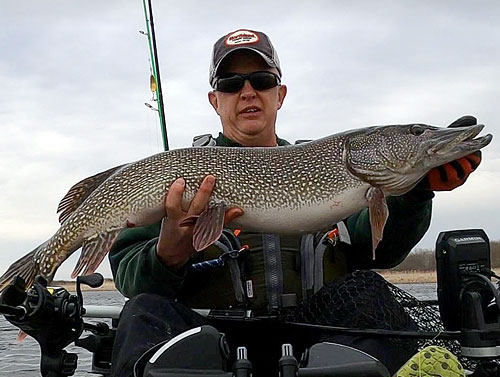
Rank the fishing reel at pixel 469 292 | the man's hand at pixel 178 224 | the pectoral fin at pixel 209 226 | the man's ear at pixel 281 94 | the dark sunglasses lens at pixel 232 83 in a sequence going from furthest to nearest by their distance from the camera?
the man's ear at pixel 281 94, the dark sunglasses lens at pixel 232 83, the man's hand at pixel 178 224, the pectoral fin at pixel 209 226, the fishing reel at pixel 469 292

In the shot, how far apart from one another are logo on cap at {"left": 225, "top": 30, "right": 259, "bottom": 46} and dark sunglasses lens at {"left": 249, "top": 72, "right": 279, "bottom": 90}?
211 millimetres

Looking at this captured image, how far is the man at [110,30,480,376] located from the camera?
256 cm

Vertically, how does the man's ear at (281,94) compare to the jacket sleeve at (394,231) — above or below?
above

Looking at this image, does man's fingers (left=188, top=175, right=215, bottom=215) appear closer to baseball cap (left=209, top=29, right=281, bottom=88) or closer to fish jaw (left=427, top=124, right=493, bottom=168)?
baseball cap (left=209, top=29, right=281, bottom=88)

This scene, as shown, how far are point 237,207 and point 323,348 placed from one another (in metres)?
1.18

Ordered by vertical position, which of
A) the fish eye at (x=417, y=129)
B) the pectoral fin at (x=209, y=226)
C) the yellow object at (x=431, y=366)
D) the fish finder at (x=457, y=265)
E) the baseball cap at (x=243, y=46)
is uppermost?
the baseball cap at (x=243, y=46)

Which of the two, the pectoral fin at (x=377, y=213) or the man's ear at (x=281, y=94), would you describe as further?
the man's ear at (x=281, y=94)

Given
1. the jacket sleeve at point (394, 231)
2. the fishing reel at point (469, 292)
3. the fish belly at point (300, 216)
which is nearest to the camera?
the fishing reel at point (469, 292)

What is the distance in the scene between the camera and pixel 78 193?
313 centimetres

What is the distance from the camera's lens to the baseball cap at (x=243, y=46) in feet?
11.3

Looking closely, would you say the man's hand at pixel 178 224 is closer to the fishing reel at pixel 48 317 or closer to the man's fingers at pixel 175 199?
the man's fingers at pixel 175 199

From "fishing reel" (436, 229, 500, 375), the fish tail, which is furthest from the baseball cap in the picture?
"fishing reel" (436, 229, 500, 375)

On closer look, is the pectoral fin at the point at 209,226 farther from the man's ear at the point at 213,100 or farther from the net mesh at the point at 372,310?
the man's ear at the point at 213,100

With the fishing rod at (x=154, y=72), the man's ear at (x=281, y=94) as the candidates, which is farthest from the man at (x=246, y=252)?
the fishing rod at (x=154, y=72)
